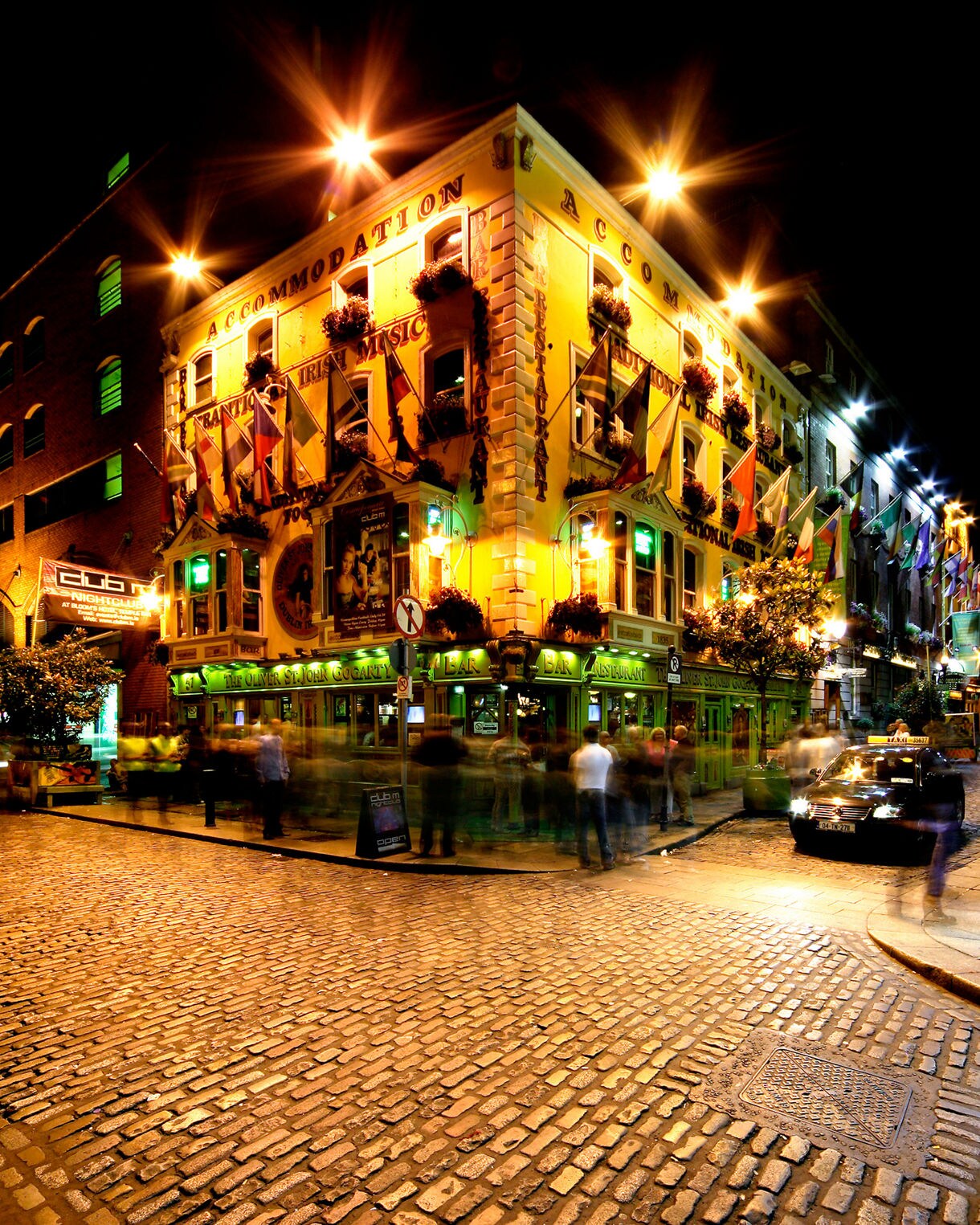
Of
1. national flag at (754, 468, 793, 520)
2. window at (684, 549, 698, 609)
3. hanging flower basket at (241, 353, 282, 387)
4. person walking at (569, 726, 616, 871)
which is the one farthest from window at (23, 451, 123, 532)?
person walking at (569, 726, 616, 871)

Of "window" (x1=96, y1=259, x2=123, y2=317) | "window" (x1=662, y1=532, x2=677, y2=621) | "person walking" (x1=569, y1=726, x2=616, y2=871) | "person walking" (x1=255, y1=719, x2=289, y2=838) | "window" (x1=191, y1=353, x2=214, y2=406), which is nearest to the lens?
"person walking" (x1=569, y1=726, x2=616, y2=871)

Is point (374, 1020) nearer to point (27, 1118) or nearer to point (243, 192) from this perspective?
point (27, 1118)

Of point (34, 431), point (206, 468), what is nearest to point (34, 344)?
point (34, 431)

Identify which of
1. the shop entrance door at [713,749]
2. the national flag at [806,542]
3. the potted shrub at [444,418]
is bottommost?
the shop entrance door at [713,749]

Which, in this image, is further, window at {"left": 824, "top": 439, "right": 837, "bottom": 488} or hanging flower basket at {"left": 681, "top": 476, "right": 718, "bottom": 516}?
window at {"left": 824, "top": 439, "right": 837, "bottom": 488}

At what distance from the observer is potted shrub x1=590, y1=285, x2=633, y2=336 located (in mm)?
16578

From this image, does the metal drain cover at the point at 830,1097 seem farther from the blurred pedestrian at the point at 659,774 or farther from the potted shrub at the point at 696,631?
the potted shrub at the point at 696,631

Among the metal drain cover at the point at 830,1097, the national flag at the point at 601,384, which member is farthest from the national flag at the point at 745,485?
the metal drain cover at the point at 830,1097

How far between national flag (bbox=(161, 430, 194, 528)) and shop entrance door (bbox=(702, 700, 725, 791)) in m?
15.9

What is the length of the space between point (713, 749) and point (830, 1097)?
17.0 meters

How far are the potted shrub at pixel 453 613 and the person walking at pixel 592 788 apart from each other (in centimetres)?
476

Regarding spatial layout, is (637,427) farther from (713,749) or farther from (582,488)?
(713,749)

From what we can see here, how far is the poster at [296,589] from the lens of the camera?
18.1 meters

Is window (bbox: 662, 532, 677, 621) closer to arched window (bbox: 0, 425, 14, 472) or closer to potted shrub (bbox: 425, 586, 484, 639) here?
potted shrub (bbox: 425, 586, 484, 639)
